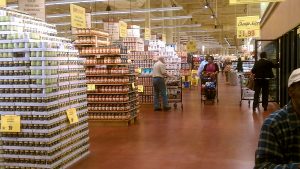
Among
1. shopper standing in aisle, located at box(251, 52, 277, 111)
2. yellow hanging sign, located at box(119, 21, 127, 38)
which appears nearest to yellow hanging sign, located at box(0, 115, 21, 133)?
shopper standing in aisle, located at box(251, 52, 277, 111)

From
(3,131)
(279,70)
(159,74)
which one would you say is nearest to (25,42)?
(3,131)

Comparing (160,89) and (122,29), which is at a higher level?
(122,29)

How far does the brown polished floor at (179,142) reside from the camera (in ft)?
20.4

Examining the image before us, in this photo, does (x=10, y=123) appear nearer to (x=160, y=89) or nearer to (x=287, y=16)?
(x=160, y=89)

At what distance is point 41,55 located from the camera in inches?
214

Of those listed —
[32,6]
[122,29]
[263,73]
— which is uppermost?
[122,29]

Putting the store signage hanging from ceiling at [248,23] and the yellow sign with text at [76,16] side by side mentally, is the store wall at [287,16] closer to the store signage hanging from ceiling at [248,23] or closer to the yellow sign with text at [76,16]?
the store signage hanging from ceiling at [248,23]

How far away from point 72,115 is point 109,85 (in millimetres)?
4012

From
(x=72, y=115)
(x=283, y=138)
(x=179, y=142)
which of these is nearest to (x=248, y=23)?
(x=179, y=142)

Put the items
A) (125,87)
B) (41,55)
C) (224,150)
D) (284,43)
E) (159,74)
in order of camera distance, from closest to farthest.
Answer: (41,55) → (224,150) → (125,87) → (284,43) → (159,74)

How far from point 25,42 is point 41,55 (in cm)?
32

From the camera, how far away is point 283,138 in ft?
7.25

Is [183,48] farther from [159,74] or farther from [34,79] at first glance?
[34,79]

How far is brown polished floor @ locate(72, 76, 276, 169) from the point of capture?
20.4 ft
